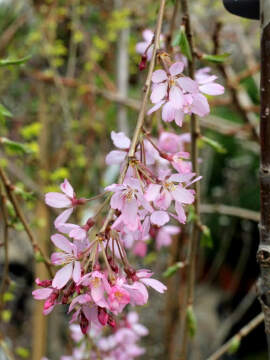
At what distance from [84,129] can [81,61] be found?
2.10 feet

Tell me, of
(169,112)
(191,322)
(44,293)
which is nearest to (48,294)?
(44,293)

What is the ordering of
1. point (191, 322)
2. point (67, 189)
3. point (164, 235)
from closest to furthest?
point (67, 189)
point (191, 322)
point (164, 235)

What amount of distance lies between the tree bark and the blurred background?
135 centimetres

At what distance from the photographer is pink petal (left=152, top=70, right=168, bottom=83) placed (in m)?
0.55

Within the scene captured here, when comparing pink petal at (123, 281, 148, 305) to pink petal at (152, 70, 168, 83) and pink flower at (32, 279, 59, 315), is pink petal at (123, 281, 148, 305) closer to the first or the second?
pink flower at (32, 279, 59, 315)

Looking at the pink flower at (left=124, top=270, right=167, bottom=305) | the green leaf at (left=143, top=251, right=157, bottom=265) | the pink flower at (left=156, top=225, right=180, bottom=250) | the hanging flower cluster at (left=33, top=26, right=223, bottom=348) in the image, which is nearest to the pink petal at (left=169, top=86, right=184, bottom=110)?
the hanging flower cluster at (left=33, top=26, right=223, bottom=348)

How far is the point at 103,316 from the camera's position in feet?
1.62

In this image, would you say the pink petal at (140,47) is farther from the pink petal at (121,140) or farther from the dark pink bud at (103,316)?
the dark pink bud at (103,316)

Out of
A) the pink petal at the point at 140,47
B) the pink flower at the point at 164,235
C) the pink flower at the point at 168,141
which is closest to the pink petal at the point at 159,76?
the pink flower at the point at 168,141

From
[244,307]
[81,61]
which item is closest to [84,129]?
[81,61]

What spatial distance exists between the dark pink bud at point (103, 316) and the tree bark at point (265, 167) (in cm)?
21

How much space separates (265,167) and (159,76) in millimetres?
182

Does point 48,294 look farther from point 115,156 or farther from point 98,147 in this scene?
point 98,147

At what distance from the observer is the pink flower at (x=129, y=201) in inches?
18.8
